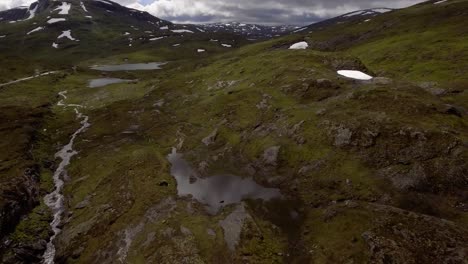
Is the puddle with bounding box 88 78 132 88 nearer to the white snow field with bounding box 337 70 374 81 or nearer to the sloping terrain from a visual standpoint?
the sloping terrain

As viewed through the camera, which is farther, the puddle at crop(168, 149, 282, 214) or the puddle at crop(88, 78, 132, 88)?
the puddle at crop(88, 78, 132, 88)

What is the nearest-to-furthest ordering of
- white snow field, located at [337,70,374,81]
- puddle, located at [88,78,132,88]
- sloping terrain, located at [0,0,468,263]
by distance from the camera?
Answer: sloping terrain, located at [0,0,468,263], white snow field, located at [337,70,374,81], puddle, located at [88,78,132,88]

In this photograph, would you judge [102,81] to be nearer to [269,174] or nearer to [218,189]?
[218,189]

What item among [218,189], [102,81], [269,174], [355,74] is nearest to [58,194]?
[218,189]

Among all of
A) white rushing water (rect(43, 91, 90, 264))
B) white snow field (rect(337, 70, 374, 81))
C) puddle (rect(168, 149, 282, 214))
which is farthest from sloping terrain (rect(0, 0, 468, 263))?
white snow field (rect(337, 70, 374, 81))

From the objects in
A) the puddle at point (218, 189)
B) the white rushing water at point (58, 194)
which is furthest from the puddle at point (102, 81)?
the puddle at point (218, 189)

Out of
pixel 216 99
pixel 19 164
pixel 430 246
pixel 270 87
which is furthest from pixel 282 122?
pixel 19 164

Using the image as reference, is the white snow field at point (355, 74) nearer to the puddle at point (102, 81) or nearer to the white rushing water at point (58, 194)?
the white rushing water at point (58, 194)
